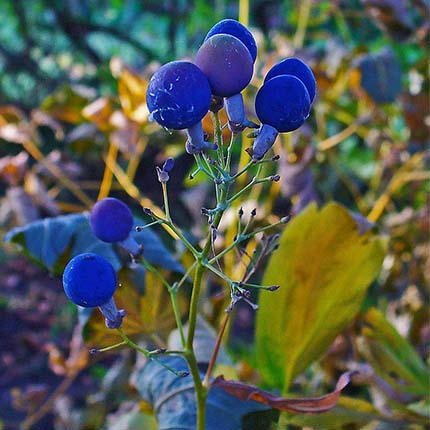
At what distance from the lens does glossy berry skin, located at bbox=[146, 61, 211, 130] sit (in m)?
0.30

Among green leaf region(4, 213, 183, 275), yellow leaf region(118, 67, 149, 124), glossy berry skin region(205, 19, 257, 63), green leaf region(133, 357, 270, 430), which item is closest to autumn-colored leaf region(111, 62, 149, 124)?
yellow leaf region(118, 67, 149, 124)

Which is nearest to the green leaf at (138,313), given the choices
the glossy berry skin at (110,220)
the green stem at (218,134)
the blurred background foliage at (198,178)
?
the blurred background foliage at (198,178)

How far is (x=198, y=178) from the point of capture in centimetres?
112

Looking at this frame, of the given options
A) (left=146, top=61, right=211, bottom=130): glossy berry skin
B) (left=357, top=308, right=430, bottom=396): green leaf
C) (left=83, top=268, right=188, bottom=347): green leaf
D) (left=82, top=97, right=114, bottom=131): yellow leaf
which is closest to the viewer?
(left=146, top=61, right=211, bottom=130): glossy berry skin

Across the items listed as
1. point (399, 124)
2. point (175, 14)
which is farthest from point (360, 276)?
point (175, 14)

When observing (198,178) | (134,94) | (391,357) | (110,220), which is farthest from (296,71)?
(198,178)

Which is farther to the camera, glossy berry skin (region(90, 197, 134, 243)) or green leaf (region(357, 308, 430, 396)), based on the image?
green leaf (region(357, 308, 430, 396))

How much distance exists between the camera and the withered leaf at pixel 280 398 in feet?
1.39

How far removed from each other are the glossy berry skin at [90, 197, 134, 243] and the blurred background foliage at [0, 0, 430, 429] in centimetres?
13

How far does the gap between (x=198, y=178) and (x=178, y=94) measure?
2.70 feet

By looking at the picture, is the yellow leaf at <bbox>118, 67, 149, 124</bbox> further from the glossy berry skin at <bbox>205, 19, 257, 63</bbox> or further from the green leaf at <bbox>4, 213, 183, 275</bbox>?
the glossy berry skin at <bbox>205, 19, 257, 63</bbox>

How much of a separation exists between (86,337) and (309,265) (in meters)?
0.21

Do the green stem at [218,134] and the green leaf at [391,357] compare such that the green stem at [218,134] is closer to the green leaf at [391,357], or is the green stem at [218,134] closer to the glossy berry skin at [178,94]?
the glossy berry skin at [178,94]

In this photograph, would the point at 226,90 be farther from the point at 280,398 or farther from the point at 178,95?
the point at 280,398
